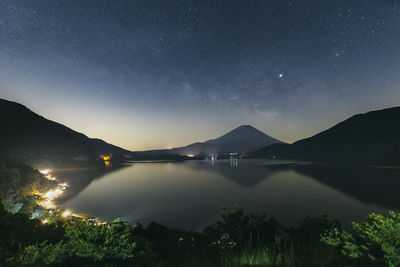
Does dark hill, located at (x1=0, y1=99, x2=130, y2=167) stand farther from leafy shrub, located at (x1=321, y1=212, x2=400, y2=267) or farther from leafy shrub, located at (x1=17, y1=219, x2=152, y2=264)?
leafy shrub, located at (x1=321, y1=212, x2=400, y2=267)

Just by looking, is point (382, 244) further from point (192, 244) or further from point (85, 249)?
point (85, 249)

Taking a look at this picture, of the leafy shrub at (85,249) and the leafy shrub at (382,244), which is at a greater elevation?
the leafy shrub at (382,244)

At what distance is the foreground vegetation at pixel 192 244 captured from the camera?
3.70 m

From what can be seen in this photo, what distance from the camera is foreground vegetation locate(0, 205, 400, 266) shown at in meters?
→ 3.70

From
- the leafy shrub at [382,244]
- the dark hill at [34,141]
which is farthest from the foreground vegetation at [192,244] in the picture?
the dark hill at [34,141]

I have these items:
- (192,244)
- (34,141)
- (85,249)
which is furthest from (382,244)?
(34,141)

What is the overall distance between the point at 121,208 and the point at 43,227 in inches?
676

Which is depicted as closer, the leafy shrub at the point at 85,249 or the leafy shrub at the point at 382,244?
the leafy shrub at the point at 382,244

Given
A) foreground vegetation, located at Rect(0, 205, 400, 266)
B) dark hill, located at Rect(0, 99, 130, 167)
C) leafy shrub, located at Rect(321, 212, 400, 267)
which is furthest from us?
dark hill, located at Rect(0, 99, 130, 167)

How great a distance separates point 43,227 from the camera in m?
5.78

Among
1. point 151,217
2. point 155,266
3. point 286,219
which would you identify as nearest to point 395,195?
point 286,219

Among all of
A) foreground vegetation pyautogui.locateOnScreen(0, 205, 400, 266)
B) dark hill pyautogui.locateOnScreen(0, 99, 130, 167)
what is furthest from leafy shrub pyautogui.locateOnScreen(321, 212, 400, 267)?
dark hill pyautogui.locateOnScreen(0, 99, 130, 167)

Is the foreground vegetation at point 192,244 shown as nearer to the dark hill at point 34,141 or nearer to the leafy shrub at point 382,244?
the leafy shrub at point 382,244

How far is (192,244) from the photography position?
20.8 feet
